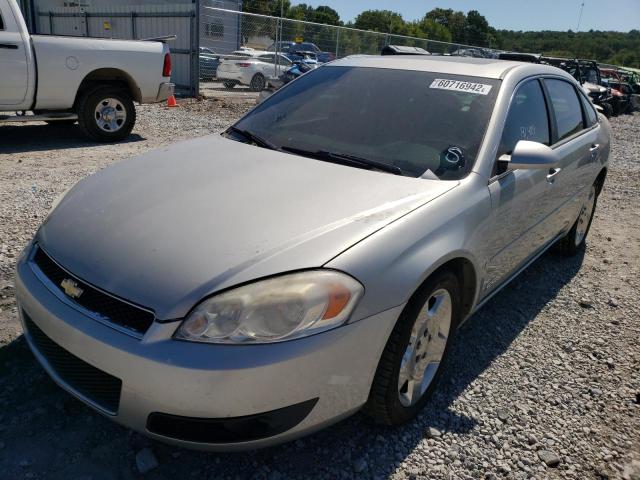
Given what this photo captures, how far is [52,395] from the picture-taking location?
2.43 m

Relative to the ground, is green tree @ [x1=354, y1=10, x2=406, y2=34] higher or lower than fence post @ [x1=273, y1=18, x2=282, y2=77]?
higher

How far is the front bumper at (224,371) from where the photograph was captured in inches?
67.6

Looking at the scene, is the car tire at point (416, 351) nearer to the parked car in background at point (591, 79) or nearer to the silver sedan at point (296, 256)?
the silver sedan at point (296, 256)

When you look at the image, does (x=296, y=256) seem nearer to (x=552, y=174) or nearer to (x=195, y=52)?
(x=552, y=174)

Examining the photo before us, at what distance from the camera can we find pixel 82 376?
6.47 feet

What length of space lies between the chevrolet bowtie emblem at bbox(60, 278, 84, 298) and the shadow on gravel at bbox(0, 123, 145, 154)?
604 centimetres

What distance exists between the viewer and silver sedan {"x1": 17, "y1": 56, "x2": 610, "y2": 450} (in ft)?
5.83

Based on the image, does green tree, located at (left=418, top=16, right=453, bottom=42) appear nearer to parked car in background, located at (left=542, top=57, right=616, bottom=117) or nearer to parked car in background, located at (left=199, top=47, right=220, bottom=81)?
parked car in background, located at (left=542, top=57, right=616, bottom=117)

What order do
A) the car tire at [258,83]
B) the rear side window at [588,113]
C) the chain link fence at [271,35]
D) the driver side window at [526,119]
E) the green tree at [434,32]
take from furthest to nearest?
the green tree at [434,32]
the car tire at [258,83]
the chain link fence at [271,35]
the rear side window at [588,113]
the driver side window at [526,119]

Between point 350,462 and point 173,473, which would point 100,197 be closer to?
point 173,473

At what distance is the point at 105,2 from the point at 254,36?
9.86m

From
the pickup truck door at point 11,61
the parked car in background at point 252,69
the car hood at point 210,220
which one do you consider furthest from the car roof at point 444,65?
the parked car in background at point 252,69

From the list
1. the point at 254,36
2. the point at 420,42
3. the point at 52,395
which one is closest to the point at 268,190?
the point at 52,395

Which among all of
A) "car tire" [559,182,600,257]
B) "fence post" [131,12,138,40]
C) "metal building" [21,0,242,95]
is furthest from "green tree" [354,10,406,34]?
"car tire" [559,182,600,257]
